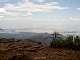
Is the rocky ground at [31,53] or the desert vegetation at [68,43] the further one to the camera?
the desert vegetation at [68,43]

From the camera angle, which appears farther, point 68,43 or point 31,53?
point 68,43

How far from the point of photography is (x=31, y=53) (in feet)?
57.3

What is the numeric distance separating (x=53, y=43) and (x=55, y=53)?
11.2 ft

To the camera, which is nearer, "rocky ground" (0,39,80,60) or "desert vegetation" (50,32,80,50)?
"rocky ground" (0,39,80,60)

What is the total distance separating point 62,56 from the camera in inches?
640

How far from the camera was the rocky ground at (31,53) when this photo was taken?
15.4 m

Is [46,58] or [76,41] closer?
[46,58]

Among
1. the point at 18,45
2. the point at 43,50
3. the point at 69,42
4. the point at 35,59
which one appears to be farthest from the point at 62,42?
the point at 35,59

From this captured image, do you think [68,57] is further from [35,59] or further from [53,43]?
[53,43]

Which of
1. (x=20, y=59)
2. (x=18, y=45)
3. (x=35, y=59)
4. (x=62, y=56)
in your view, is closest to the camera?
(x=20, y=59)

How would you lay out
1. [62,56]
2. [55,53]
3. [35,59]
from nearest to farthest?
[35,59] → [62,56] → [55,53]

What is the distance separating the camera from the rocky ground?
15431 millimetres

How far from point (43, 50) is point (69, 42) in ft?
8.95

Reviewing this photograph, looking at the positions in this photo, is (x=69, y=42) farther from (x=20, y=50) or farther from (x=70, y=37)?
(x=20, y=50)
